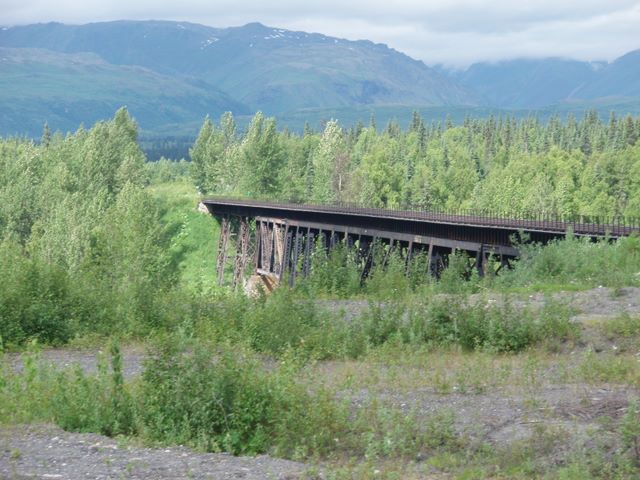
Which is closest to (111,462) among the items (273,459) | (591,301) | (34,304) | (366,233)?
(273,459)

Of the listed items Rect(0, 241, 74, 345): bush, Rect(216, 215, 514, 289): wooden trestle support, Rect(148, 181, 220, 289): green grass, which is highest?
Rect(0, 241, 74, 345): bush

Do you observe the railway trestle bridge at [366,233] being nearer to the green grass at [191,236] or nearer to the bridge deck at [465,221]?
the bridge deck at [465,221]

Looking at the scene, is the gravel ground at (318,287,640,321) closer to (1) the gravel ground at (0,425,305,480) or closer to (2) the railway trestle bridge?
(2) the railway trestle bridge

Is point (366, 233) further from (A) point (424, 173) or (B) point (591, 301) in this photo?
(A) point (424, 173)

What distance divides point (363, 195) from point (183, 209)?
25.5 m

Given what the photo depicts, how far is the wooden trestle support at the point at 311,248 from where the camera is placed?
3600cm

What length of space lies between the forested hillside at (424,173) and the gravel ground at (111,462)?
3166 inches

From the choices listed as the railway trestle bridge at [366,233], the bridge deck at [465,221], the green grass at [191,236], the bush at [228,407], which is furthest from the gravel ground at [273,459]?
the green grass at [191,236]

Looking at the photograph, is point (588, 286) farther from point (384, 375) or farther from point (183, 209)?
point (183, 209)

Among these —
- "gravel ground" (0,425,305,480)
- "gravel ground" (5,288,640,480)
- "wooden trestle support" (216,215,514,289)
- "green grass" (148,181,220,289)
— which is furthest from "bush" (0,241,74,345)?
"green grass" (148,181,220,289)

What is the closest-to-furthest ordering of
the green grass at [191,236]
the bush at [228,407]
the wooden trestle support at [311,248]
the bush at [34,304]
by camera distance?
the bush at [228,407] < the bush at [34,304] < the wooden trestle support at [311,248] < the green grass at [191,236]

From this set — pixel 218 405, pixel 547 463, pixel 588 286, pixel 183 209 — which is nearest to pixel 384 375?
pixel 218 405

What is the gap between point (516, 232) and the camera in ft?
111

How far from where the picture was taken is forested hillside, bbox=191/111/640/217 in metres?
98.0
